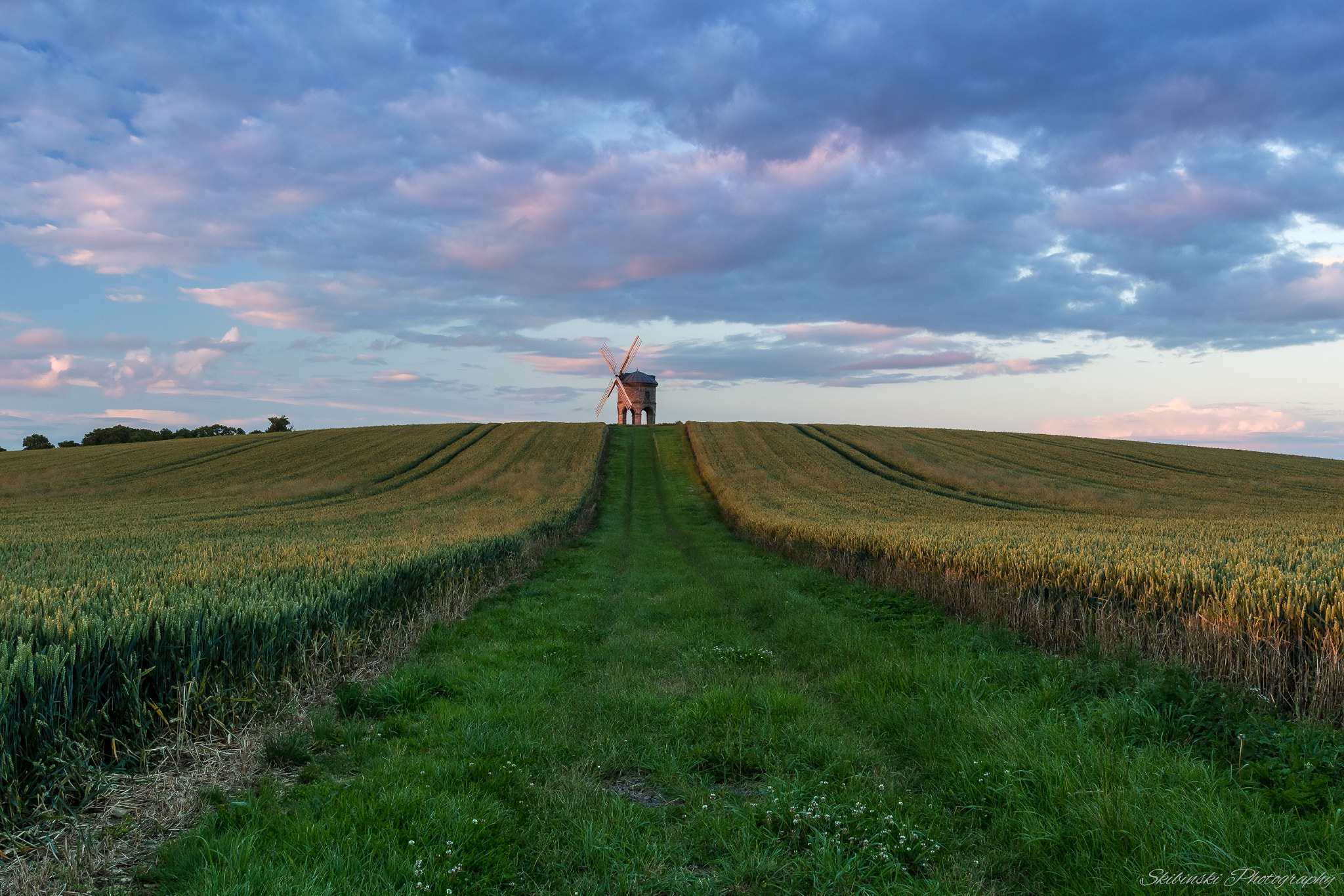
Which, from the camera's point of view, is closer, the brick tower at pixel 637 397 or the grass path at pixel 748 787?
the grass path at pixel 748 787

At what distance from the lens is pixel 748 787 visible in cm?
562

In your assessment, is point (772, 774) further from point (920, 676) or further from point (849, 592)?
point (849, 592)

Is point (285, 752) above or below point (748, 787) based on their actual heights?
above

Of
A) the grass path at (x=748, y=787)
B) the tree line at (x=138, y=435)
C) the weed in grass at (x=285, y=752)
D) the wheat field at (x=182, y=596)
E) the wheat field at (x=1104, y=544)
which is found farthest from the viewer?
the tree line at (x=138, y=435)

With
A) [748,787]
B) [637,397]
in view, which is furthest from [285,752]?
[637,397]

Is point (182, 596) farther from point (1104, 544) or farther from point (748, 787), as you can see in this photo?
point (1104, 544)

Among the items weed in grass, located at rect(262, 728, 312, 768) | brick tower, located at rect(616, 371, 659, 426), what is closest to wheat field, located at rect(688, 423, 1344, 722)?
weed in grass, located at rect(262, 728, 312, 768)

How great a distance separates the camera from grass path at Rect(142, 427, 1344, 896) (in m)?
4.14

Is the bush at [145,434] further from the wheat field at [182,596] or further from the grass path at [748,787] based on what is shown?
the grass path at [748,787]

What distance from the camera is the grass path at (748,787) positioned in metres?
4.14

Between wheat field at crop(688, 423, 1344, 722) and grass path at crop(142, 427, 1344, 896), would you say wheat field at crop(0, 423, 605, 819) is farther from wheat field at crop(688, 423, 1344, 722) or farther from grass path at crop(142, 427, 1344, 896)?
wheat field at crop(688, 423, 1344, 722)

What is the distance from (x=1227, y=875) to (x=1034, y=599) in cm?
709

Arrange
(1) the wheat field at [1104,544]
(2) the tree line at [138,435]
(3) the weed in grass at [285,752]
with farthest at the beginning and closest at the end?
(2) the tree line at [138,435], (1) the wheat field at [1104,544], (3) the weed in grass at [285,752]

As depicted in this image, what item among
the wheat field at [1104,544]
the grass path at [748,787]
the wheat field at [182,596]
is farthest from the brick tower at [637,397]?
the grass path at [748,787]
